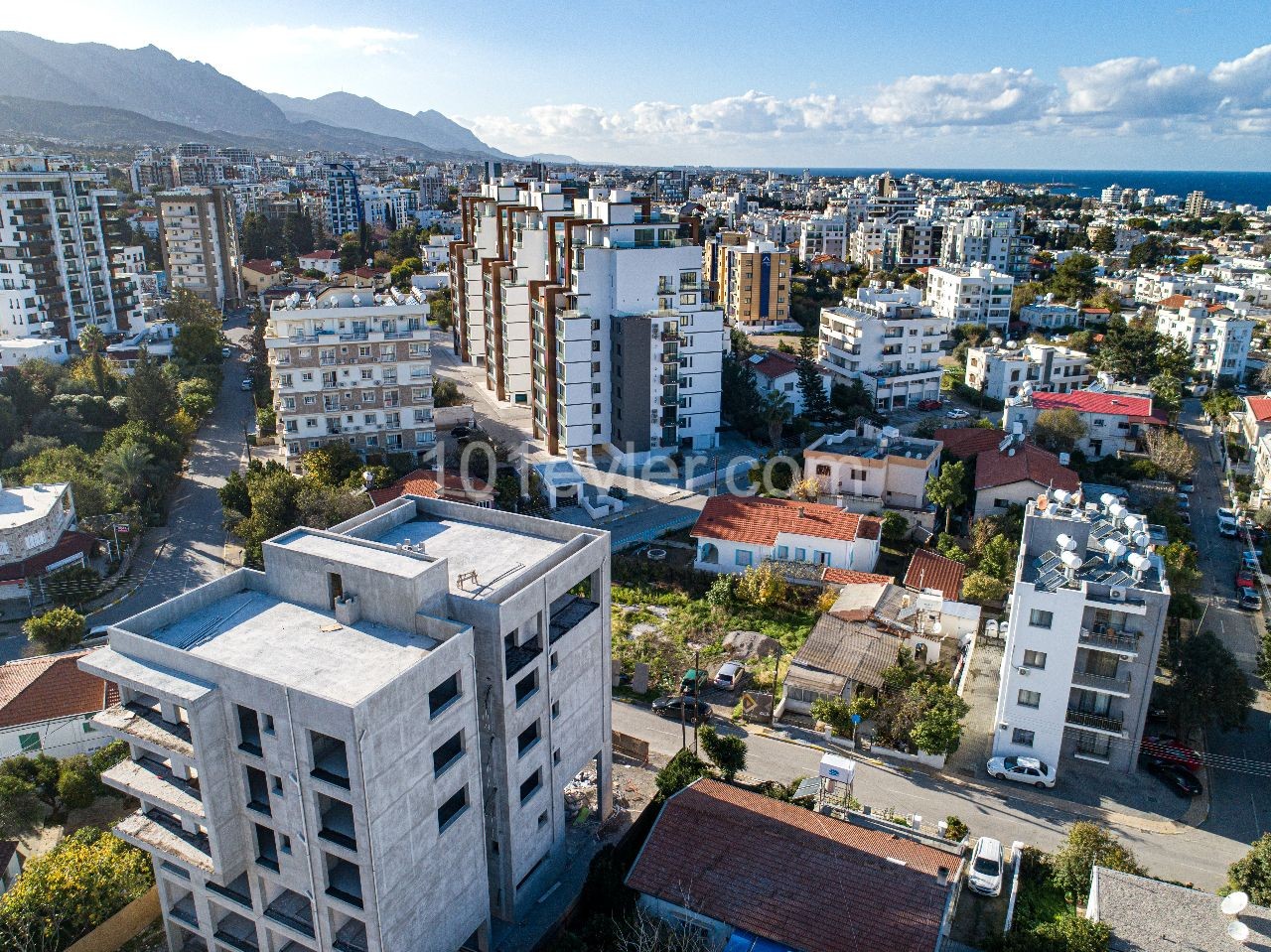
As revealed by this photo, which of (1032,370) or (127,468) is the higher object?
(1032,370)

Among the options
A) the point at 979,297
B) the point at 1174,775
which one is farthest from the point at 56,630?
the point at 979,297

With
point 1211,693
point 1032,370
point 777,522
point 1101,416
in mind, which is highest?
point 1032,370

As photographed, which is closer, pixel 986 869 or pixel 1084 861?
pixel 1084 861

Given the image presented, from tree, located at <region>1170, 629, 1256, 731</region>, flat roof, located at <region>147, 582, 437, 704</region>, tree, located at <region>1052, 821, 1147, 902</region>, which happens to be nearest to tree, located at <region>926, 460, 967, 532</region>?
tree, located at <region>1170, 629, 1256, 731</region>

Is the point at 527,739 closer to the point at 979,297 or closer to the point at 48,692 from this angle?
the point at 48,692

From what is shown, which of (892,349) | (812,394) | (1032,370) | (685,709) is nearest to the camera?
(685,709)

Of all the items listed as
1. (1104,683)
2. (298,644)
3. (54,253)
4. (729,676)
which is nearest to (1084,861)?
(1104,683)

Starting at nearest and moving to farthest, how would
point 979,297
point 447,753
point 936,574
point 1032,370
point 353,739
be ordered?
point 353,739 → point 447,753 → point 936,574 → point 1032,370 → point 979,297

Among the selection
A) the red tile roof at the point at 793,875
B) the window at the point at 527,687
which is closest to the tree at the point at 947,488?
the red tile roof at the point at 793,875

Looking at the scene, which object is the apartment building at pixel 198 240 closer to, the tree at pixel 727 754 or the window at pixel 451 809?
the tree at pixel 727 754
